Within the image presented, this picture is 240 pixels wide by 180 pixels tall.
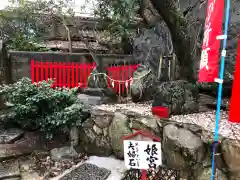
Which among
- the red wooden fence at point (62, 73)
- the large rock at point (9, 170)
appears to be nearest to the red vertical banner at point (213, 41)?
the large rock at point (9, 170)

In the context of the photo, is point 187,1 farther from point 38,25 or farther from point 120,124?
point 38,25

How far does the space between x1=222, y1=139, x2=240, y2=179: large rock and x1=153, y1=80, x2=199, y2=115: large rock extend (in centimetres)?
149

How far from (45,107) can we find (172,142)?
10.0 feet

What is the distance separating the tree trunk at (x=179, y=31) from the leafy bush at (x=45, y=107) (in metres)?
2.77

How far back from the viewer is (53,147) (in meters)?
4.88

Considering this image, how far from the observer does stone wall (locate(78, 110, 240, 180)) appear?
3.21 m

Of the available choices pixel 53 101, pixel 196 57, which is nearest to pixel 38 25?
pixel 53 101

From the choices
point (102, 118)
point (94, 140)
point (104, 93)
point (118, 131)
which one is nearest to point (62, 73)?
point (104, 93)

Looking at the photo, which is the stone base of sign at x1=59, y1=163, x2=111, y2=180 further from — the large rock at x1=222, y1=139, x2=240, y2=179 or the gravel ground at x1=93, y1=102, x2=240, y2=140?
the large rock at x1=222, y1=139, x2=240, y2=179

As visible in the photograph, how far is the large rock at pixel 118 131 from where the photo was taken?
449 cm

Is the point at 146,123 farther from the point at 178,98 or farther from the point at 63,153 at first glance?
the point at 63,153

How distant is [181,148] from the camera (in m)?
3.65

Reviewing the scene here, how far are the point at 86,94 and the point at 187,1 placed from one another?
211 inches

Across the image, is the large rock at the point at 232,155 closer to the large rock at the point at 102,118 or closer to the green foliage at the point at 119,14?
the large rock at the point at 102,118
